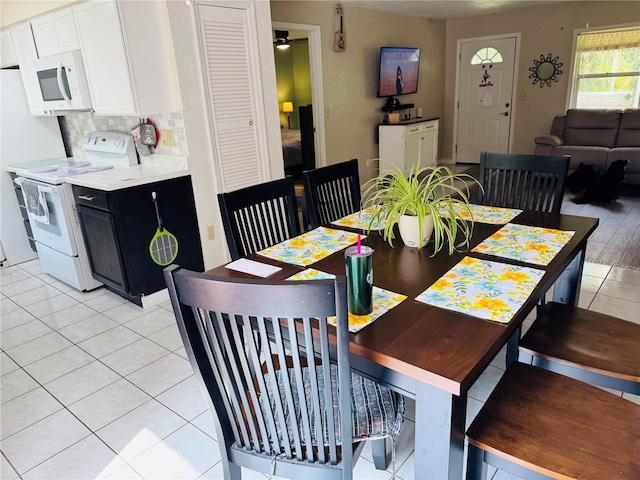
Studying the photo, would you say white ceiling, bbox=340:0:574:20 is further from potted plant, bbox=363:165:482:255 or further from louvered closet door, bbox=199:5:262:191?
potted plant, bbox=363:165:482:255

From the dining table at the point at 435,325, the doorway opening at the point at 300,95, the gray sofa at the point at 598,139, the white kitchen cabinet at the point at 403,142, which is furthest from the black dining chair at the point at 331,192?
the gray sofa at the point at 598,139

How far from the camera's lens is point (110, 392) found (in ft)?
7.11

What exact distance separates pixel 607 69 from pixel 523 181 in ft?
16.7

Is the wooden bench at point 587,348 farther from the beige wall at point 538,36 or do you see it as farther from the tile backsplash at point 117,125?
the beige wall at point 538,36

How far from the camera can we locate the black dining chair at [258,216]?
1855 mm

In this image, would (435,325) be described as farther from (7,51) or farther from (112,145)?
(7,51)

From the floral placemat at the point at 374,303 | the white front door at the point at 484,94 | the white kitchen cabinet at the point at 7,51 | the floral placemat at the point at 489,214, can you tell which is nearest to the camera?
the floral placemat at the point at 374,303

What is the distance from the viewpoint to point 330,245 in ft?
5.98

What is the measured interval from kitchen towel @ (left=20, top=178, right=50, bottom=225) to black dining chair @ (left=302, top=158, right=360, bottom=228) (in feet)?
7.03

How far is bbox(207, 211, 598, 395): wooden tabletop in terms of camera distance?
1.00 m

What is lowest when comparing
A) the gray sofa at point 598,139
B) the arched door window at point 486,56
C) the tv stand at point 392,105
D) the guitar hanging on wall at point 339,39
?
the gray sofa at point 598,139

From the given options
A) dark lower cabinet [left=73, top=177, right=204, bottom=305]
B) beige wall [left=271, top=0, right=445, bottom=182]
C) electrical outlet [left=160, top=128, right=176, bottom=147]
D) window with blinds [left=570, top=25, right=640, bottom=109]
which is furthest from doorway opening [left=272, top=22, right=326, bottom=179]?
window with blinds [left=570, top=25, right=640, bottom=109]

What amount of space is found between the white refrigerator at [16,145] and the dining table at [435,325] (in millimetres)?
3326

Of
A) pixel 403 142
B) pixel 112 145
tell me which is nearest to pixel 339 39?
pixel 403 142
